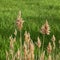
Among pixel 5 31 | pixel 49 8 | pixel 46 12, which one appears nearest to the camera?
pixel 5 31

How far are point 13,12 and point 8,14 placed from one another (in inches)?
18.9

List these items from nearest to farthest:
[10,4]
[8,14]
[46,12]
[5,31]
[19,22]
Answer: [19,22] < [5,31] < [8,14] < [46,12] < [10,4]

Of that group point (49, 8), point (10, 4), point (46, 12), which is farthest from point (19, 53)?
point (10, 4)

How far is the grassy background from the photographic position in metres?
6.81

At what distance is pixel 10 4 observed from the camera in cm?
1142

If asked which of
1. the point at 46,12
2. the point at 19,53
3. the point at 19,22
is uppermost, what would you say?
the point at 19,22

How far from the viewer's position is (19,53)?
8.68ft

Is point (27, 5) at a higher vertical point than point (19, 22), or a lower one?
lower

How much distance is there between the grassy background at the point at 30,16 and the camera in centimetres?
681

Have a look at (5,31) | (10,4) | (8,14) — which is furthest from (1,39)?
(10,4)

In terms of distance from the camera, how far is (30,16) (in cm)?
909

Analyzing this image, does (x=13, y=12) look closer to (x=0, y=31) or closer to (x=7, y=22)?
(x=7, y=22)

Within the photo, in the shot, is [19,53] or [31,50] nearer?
[31,50]

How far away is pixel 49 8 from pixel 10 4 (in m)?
1.66
